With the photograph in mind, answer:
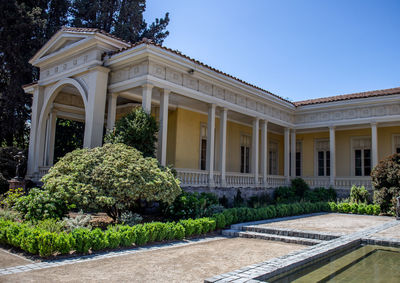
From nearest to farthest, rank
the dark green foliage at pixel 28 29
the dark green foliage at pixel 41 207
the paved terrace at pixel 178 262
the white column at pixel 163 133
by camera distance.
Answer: the paved terrace at pixel 178 262 < the dark green foliage at pixel 41 207 < the white column at pixel 163 133 < the dark green foliage at pixel 28 29

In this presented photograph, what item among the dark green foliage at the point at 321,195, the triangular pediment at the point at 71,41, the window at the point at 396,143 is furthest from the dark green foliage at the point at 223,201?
the window at the point at 396,143

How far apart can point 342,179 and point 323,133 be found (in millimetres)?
3765

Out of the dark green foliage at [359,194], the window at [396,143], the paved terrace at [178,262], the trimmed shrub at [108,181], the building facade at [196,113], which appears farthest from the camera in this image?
the window at [396,143]

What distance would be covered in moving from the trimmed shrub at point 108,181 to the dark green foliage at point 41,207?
154 mm

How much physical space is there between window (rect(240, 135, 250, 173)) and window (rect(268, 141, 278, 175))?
2244 millimetres

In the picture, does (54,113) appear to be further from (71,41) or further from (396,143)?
(396,143)

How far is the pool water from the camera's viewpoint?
191 inches

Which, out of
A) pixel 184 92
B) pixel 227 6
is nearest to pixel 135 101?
pixel 184 92

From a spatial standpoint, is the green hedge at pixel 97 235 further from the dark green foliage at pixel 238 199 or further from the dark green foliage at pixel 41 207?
the dark green foliage at pixel 238 199

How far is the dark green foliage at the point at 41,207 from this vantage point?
767 cm

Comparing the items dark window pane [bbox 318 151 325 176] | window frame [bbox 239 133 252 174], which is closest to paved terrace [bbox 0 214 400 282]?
window frame [bbox 239 133 252 174]

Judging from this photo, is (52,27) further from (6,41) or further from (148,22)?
(148,22)

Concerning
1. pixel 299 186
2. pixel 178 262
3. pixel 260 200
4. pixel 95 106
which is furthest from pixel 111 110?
pixel 299 186

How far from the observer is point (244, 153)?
770 inches
